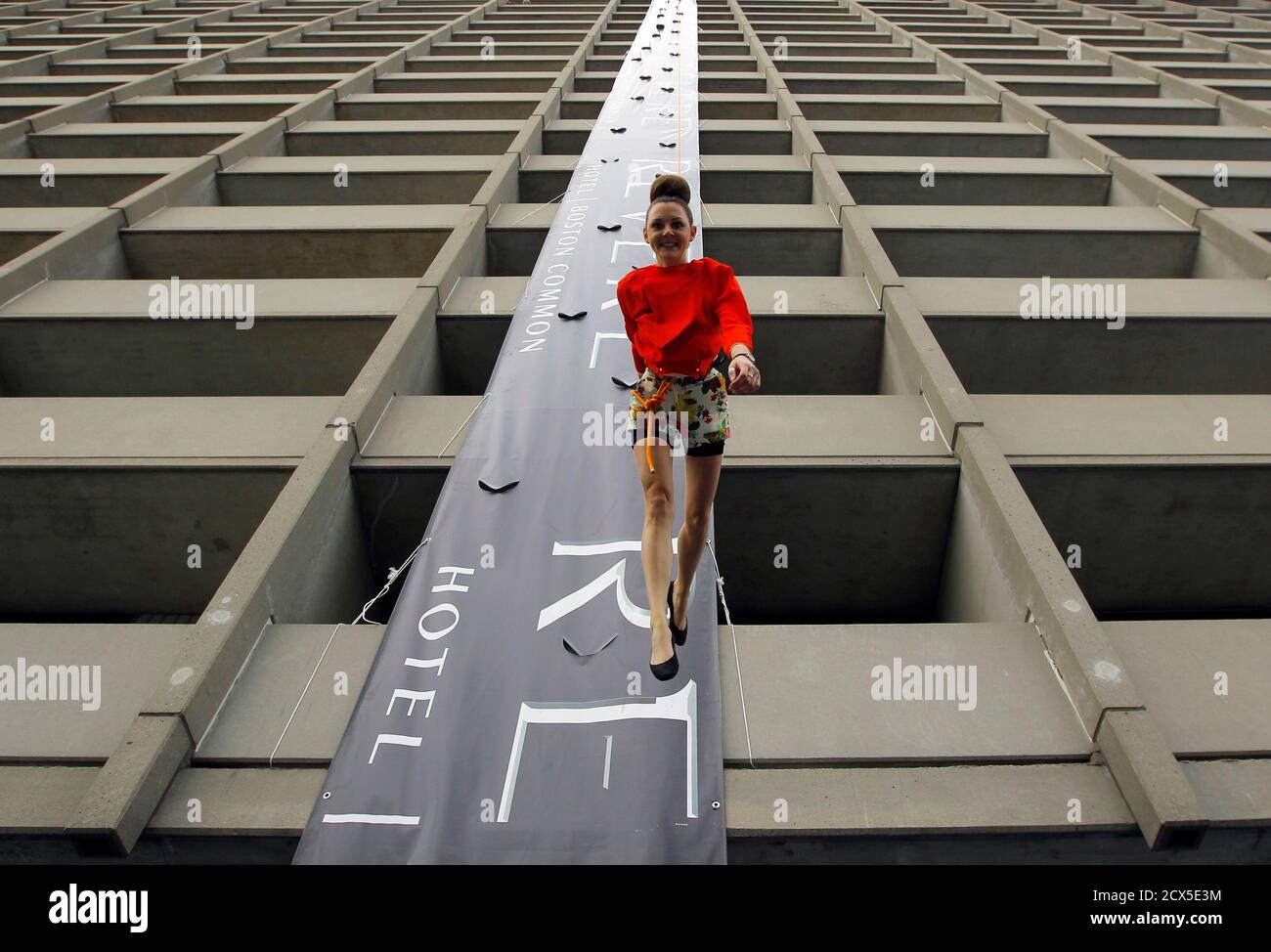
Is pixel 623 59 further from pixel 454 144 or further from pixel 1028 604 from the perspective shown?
pixel 1028 604

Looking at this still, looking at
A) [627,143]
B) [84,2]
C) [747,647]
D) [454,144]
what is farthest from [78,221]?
[84,2]

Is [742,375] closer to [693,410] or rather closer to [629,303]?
[693,410]

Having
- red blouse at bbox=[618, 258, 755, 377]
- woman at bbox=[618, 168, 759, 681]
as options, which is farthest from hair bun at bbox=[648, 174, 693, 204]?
red blouse at bbox=[618, 258, 755, 377]

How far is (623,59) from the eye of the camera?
24.7 metres

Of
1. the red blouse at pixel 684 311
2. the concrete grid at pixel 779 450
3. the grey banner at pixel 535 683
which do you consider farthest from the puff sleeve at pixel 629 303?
the concrete grid at pixel 779 450

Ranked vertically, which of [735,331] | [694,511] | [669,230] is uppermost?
[669,230]

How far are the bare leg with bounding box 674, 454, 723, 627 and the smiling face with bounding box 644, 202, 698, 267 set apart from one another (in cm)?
116

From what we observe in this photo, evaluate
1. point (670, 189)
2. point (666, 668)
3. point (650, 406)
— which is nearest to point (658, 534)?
point (650, 406)

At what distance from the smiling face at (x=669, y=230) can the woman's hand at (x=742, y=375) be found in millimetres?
700

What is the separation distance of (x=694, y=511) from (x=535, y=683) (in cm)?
162

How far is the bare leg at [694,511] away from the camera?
4.73 meters

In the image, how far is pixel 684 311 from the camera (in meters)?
4.34

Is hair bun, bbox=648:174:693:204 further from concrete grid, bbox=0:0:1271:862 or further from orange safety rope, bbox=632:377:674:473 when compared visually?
concrete grid, bbox=0:0:1271:862

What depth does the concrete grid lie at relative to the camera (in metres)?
4.99
